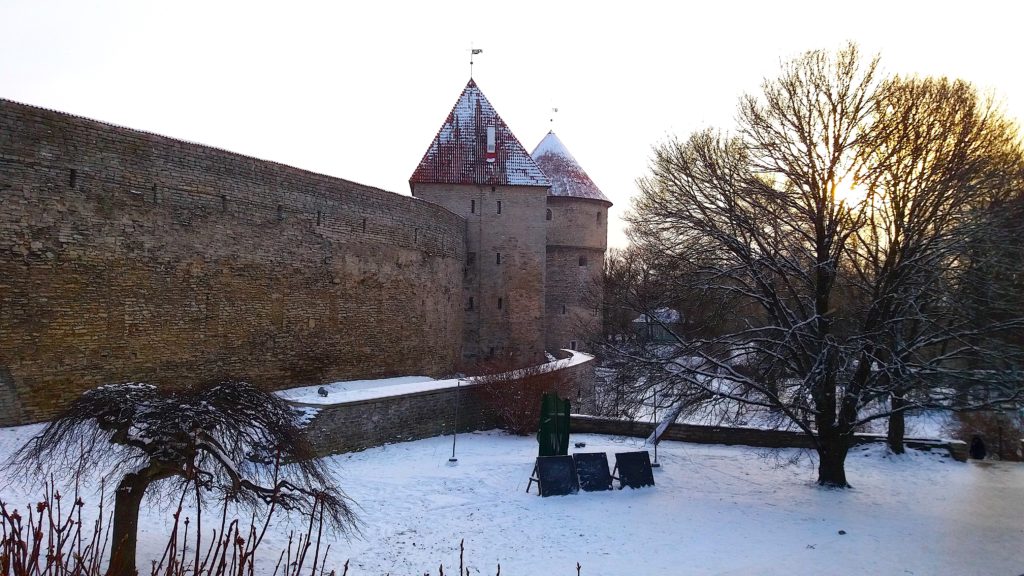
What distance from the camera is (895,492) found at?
10.6m

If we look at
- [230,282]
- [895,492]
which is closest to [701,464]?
[895,492]

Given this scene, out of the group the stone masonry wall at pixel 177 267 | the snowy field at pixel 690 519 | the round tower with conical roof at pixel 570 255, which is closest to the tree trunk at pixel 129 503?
the snowy field at pixel 690 519

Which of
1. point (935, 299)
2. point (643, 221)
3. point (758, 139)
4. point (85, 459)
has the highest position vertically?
point (758, 139)

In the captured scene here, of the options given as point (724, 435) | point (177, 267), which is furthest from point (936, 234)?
point (177, 267)

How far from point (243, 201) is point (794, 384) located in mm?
10721

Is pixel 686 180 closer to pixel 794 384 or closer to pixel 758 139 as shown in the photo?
pixel 758 139

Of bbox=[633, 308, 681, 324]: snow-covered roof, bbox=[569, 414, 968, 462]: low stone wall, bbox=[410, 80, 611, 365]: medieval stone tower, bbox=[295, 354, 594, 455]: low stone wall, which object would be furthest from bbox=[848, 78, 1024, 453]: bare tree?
bbox=[410, 80, 611, 365]: medieval stone tower

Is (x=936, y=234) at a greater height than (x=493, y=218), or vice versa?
(x=493, y=218)

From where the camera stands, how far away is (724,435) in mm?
14016

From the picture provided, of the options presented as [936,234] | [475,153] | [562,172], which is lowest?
[936,234]

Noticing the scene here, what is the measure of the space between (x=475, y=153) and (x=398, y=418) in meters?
12.7

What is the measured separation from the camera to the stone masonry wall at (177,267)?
10.0 meters

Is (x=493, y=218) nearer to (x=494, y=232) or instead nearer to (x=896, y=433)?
(x=494, y=232)

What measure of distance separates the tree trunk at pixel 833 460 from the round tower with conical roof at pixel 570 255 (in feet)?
58.2
